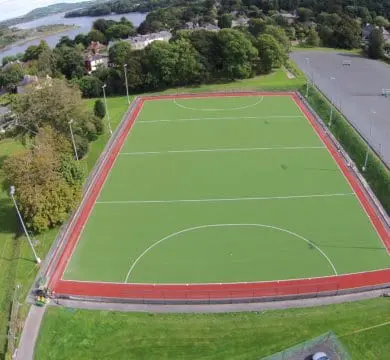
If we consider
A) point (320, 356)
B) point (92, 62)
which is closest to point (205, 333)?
point (320, 356)

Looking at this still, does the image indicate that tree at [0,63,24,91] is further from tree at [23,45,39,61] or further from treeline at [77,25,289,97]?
treeline at [77,25,289,97]

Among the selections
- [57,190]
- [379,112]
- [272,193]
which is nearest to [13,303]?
[57,190]

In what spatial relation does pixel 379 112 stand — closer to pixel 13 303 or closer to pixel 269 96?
pixel 269 96

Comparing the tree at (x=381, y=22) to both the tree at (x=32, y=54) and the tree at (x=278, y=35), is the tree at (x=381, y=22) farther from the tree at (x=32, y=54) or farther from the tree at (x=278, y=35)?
the tree at (x=32, y=54)

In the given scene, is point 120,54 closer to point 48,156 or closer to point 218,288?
point 48,156

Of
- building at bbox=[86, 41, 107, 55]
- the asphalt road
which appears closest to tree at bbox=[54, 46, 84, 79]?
building at bbox=[86, 41, 107, 55]
